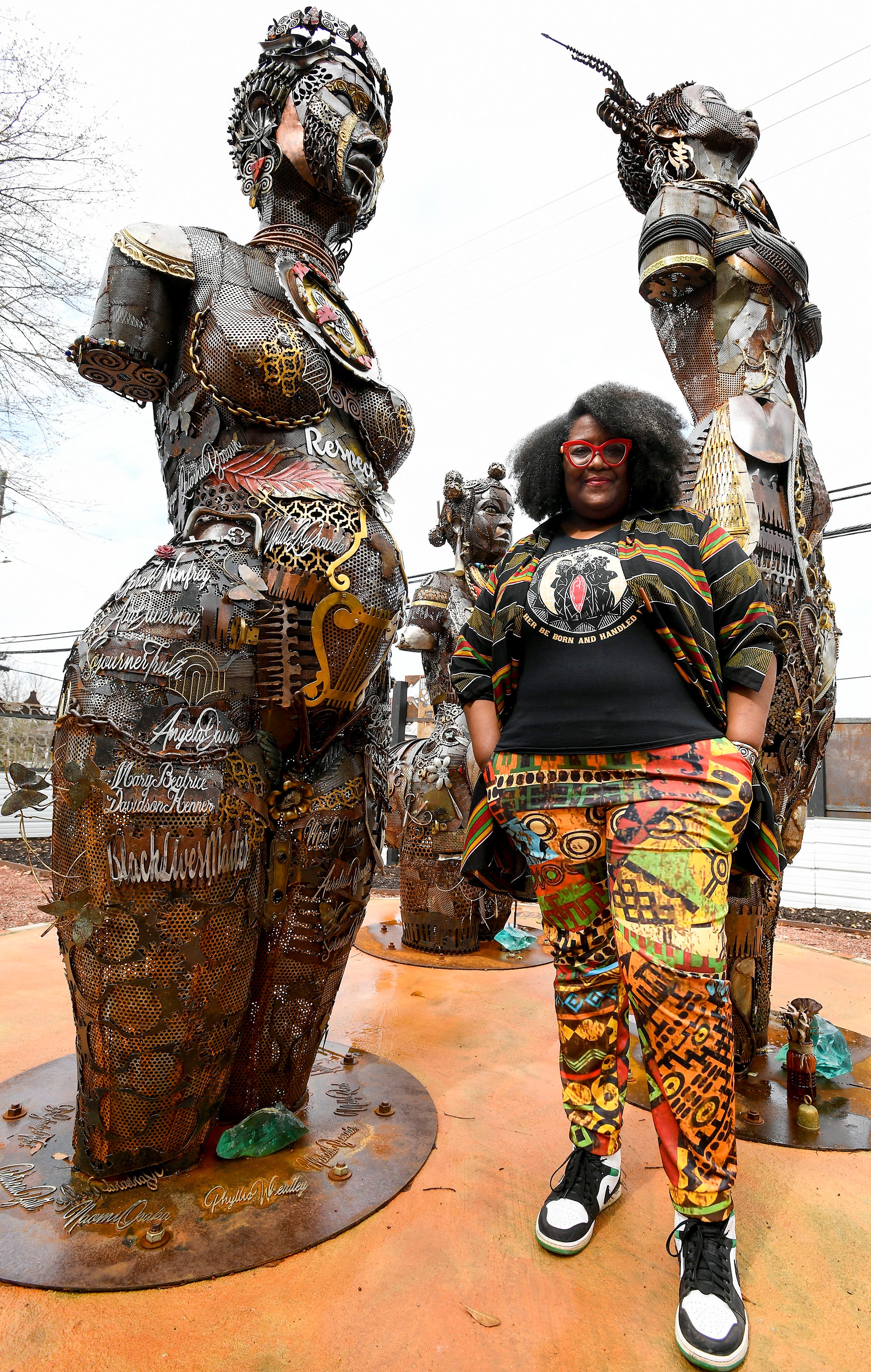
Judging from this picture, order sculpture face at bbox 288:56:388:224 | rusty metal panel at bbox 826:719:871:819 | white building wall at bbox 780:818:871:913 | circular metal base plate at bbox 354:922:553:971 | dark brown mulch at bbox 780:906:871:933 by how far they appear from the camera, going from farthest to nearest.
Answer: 1. rusty metal panel at bbox 826:719:871:819
2. white building wall at bbox 780:818:871:913
3. dark brown mulch at bbox 780:906:871:933
4. circular metal base plate at bbox 354:922:553:971
5. sculpture face at bbox 288:56:388:224

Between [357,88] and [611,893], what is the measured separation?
7.55 ft

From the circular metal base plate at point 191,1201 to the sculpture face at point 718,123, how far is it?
3410mm

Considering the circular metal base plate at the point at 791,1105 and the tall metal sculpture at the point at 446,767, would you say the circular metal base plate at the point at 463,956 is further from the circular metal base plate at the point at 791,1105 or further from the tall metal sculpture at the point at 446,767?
the circular metal base plate at the point at 791,1105

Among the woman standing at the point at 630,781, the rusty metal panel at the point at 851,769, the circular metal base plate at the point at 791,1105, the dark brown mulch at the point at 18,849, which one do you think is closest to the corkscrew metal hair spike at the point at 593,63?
the woman standing at the point at 630,781

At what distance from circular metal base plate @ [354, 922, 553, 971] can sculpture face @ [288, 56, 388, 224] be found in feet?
10.5

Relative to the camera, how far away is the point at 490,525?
195 inches

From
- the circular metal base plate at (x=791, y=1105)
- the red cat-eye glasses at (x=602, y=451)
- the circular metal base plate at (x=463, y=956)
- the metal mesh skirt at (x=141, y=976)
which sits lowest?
the circular metal base plate at (x=463, y=956)

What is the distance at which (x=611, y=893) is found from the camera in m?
1.65

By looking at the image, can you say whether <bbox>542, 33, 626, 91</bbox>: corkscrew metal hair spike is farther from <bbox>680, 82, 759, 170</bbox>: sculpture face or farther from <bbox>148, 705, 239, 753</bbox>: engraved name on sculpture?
<bbox>148, 705, 239, 753</bbox>: engraved name on sculpture

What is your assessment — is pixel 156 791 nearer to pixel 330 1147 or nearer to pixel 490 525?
pixel 330 1147

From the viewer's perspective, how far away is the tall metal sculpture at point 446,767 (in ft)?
13.9

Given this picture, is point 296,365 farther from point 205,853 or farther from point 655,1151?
point 655,1151

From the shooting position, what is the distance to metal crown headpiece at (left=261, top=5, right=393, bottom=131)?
7.21 ft

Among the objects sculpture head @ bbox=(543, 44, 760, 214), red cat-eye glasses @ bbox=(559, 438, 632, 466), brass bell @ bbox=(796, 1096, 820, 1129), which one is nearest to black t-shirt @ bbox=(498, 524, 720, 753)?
red cat-eye glasses @ bbox=(559, 438, 632, 466)
